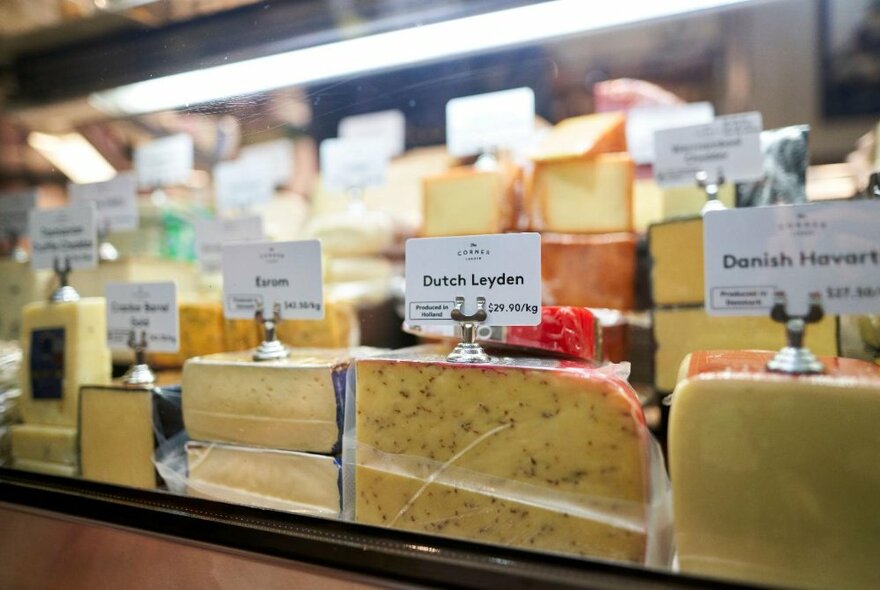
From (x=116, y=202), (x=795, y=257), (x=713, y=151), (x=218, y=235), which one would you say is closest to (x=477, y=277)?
(x=795, y=257)

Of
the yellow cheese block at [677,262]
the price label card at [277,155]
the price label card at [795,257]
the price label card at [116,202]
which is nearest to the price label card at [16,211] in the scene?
the price label card at [116,202]

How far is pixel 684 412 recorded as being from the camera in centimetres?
66

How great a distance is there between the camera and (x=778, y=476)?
2.09 feet

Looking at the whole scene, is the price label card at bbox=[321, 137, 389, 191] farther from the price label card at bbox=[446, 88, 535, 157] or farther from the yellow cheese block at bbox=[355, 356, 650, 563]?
the yellow cheese block at bbox=[355, 356, 650, 563]

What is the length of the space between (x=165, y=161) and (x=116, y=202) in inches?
18.6

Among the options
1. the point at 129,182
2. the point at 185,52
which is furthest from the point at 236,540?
the point at 129,182

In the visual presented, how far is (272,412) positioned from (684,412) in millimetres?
633

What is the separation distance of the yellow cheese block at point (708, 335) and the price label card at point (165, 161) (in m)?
1.60

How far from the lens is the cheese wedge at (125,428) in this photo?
1051mm

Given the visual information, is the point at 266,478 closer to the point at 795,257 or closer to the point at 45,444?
the point at 45,444

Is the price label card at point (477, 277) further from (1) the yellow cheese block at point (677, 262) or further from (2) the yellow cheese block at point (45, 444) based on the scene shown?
(2) the yellow cheese block at point (45, 444)

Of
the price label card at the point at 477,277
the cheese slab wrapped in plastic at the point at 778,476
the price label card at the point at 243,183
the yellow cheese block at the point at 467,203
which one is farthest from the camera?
the price label card at the point at 243,183

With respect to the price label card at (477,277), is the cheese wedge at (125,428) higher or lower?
lower

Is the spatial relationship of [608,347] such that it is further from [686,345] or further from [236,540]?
[236,540]
